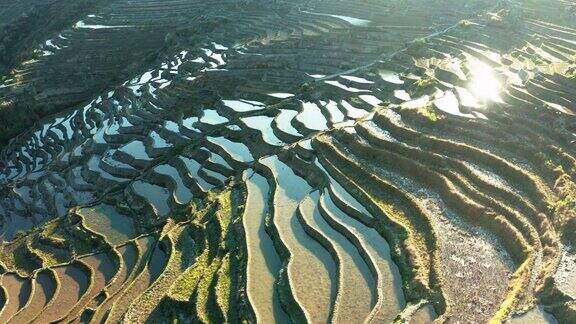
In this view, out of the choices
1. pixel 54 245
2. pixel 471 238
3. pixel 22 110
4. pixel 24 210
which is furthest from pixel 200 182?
pixel 22 110

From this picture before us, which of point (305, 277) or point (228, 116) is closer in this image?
point (305, 277)

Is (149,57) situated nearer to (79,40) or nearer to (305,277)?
(79,40)

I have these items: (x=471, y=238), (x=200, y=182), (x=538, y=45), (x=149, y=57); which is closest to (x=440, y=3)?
(x=538, y=45)

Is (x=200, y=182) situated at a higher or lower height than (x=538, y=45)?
lower

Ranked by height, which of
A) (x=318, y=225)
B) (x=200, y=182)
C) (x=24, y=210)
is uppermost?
(x=318, y=225)

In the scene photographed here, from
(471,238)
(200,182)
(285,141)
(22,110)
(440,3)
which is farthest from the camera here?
(440,3)

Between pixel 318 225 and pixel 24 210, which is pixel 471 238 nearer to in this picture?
pixel 318 225

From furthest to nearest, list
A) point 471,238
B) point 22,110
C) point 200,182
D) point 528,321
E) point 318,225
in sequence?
1. point 22,110
2. point 200,182
3. point 318,225
4. point 471,238
5. point 528,321
